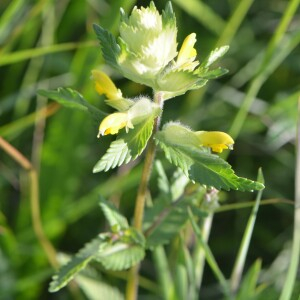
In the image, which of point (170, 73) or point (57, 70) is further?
point (57, 70)

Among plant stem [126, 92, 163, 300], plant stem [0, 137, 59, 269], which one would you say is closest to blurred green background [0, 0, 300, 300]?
plant stem [0, 137, 59, 269]

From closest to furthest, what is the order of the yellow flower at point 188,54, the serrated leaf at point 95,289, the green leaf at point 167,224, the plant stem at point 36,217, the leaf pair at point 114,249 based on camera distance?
the yellow flower at point 188,54 < the leaf pair at point 114,249 < the green leaf at point 167,224 < the serrated leaf at point 95,289 < the plant stem at point 36,217

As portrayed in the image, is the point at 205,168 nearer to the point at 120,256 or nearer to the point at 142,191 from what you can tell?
the point at 142,191

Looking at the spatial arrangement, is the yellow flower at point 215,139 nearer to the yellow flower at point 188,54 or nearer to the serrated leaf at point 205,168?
the serrated leaf at point 205,168

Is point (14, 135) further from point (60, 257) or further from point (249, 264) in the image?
point (249, 264)

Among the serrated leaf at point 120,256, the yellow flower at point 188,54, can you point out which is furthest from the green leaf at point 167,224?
the yellow flower at point 188,54

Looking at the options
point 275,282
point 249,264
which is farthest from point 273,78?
point 275,282

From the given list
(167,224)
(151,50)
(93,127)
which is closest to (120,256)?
(167,224)
